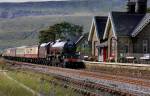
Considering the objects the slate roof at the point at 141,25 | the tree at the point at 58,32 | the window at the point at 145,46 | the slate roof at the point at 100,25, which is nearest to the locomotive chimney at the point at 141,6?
the slate roof at the point at 100,25

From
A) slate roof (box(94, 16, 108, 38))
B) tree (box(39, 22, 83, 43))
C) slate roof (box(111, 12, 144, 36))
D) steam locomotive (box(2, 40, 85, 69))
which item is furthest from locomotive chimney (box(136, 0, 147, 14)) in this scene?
tree (box(39, 22, 83, 43))

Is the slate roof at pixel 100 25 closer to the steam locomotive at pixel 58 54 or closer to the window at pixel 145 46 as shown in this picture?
the steam locomotive at pixel 58 54

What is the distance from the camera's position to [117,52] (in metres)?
65.2

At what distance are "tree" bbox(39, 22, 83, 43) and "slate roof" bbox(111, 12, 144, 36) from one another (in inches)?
1989

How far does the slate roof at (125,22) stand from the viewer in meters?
64.5

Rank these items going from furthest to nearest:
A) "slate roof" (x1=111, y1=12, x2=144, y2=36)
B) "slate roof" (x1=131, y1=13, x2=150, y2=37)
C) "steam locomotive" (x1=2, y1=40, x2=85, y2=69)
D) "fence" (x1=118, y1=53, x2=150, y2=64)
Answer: "slate roof" (x1=111, y1=12, x2=144, y2=36), "slate roof" (x1=131, y1=13, x2=150, y2=37), "steam locomotive" (x1=2, y1=40, x2=85, y2=69), "fence" (x1=118, y1=53, x2=150, y2=64)

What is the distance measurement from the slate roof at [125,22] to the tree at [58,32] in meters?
50.5

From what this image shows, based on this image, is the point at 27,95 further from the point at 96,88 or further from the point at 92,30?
the point at 92,30

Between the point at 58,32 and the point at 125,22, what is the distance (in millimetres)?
68771

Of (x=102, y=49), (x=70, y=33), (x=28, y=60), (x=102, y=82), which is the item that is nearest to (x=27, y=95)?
(x=102, y=82)

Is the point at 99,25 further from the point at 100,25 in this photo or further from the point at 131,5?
the point at 131,5

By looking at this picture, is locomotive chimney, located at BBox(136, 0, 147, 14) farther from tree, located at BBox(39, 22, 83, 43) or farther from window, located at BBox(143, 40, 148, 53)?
tree, located at BBox(39, 22, 83, 43)

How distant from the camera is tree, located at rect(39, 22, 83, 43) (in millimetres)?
125000

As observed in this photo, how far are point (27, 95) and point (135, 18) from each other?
1697 inches
